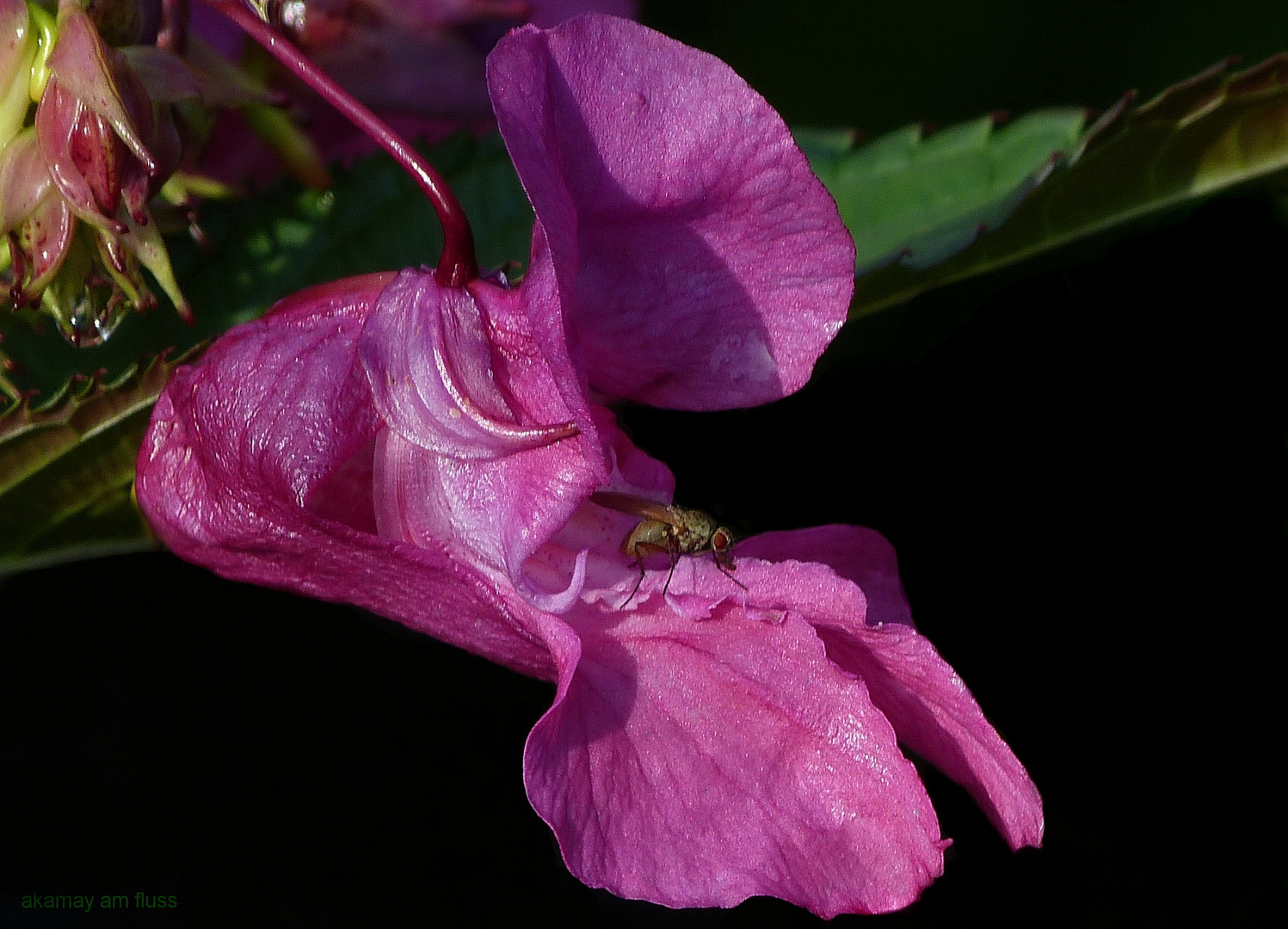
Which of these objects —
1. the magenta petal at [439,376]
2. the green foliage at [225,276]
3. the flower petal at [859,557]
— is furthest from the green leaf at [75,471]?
the flower petal at [859,557]

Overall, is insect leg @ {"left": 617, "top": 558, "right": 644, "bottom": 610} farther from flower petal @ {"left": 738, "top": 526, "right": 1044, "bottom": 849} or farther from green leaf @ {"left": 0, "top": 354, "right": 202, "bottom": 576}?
green leaf @ {"left": 0, "top": 354, "right": 202, "bottom": 576}

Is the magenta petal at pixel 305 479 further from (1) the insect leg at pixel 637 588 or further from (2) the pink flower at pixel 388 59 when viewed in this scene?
(2) the pink flower at pixel 388 59

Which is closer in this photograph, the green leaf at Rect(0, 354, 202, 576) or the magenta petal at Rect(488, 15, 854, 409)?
the magenta petal at Rect(488, 15, 854, 409)

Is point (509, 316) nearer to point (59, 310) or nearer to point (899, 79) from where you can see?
point (59, 310)

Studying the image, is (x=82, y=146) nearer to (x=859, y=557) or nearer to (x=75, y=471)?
(x=75, y=471)

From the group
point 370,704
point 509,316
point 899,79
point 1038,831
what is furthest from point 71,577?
point 899,79

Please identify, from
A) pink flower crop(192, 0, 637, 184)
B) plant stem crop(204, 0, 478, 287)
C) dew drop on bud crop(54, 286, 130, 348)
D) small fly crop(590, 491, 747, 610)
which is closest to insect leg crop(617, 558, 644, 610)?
small fly crop(590, 491, 747, 610)

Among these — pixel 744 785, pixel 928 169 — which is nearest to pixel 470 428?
pixel 744 785
